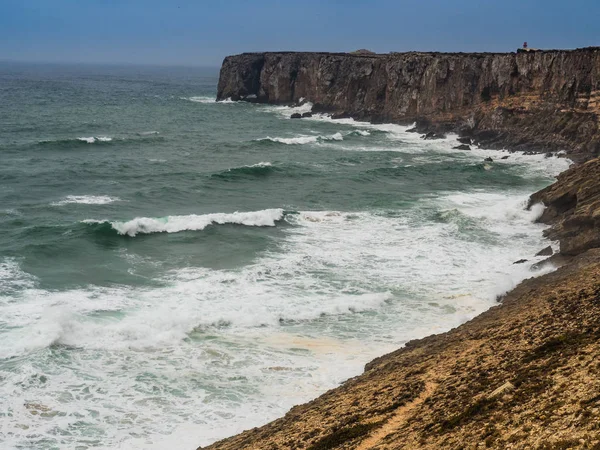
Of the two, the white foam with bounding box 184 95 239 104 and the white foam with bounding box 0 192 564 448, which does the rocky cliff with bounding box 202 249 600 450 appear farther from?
the white foam with bounding box 184 95 239 104

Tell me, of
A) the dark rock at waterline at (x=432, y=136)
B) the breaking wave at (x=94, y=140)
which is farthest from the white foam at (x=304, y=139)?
the breaking wave at (x=94, y=140)

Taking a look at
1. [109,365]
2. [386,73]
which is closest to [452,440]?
[109,365]

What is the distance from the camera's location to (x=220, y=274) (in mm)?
28219

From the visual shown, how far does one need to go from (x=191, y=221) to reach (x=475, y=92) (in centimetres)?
4512

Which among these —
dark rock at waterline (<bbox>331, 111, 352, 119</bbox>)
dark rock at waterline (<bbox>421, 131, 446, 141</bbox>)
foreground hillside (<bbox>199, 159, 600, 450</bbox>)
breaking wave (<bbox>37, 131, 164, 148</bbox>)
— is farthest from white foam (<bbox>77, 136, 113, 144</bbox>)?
foreground hillside (<bbox>199, 159, 600, 450</bbox>)

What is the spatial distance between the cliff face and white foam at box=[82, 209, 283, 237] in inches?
1166

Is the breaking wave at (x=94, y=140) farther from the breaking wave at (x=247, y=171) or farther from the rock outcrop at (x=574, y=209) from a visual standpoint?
the rock outcrop at (x=574, y=209)

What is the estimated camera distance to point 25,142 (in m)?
66.0

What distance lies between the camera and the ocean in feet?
58.0

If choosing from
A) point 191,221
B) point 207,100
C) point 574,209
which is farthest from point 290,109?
point 574,209

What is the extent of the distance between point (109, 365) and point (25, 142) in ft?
172

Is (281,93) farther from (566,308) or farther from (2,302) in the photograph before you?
(566,308)

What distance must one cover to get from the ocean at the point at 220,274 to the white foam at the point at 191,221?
0.34ft

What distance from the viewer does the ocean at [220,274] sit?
17672mm
